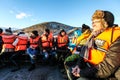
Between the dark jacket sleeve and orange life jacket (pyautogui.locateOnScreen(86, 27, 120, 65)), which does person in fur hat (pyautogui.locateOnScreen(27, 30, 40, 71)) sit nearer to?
orange life jacket (pyautogui.locateOnScreen(86, 27, 120, 65))

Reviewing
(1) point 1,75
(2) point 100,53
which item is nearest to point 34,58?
(1) point 1,75

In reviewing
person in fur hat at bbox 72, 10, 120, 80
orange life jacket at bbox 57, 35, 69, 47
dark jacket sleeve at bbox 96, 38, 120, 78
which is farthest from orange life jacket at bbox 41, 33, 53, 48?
dark jacket sleeve at bbox 96, 38, 120, 78

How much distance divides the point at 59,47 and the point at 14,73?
2.52m

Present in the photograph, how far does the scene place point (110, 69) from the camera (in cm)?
264

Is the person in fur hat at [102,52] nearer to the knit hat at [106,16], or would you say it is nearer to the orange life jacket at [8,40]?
the knit hat at [106,16]

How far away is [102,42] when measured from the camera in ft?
9.58

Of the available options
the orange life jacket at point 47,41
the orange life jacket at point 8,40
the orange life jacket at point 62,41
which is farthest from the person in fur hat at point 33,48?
the orange life jacket at point 62,41

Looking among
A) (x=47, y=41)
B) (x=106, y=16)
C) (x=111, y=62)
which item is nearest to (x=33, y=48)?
(x=47, y=41)

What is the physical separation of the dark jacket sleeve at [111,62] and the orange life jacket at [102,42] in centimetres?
13

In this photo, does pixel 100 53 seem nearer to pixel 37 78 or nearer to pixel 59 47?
pixel 37 78

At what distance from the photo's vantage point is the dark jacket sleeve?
8.62 feet

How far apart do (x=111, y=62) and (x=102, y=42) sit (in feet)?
1.23

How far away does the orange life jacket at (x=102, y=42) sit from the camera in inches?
112

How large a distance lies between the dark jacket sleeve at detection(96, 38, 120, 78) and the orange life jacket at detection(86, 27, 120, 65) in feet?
0.44
